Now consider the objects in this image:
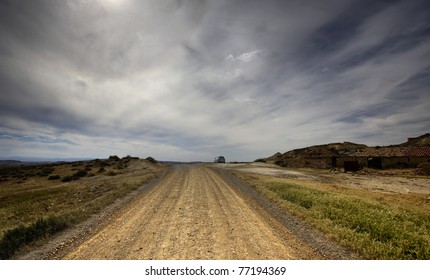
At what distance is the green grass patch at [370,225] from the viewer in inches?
303

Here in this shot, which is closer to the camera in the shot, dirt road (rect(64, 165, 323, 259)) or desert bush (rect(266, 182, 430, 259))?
dirt road (rect(64, 165, 323, 259))

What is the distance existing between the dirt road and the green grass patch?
1765mm

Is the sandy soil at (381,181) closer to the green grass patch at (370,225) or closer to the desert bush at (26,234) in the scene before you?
the green grass patch at (370,225)

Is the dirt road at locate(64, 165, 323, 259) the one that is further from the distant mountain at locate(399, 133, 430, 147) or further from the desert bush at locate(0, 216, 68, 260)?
the distant mountain at locate(399, 133, 430, 147)

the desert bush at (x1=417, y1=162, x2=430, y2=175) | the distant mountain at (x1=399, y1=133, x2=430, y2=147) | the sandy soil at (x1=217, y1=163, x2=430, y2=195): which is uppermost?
the distant mountain at (x1=399, y1=133, x2=430, y2=147)

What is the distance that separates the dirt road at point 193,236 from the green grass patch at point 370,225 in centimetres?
177

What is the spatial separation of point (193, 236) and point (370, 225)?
25.0ft

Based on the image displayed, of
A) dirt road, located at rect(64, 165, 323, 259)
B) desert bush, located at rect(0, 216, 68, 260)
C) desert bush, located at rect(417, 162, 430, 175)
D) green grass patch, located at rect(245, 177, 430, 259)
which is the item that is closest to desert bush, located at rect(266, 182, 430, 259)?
green grass patch, located at rect(245, 177, 430, 259)

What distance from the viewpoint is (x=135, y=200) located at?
1625 cm

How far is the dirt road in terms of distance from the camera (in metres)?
7.39

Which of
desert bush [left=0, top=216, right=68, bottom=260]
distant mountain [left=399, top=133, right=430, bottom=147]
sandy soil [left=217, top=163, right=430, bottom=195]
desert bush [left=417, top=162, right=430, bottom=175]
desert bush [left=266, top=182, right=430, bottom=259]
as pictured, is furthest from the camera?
distant mountain [left=399, top=133, right=430, bottom=147]

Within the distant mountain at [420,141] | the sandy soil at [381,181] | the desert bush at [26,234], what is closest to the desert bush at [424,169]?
the sandy soil at [381,181]
